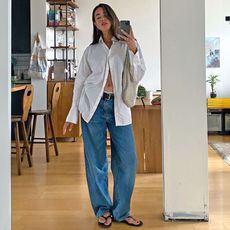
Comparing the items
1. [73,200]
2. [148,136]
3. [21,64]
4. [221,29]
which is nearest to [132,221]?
[73,200]

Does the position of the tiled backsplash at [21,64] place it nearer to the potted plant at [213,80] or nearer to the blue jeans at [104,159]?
the potted plant at [213,80]

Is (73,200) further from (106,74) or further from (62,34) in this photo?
(62,34)

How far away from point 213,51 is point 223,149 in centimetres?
246

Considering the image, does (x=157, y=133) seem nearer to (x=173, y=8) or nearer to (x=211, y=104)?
(x=173, y=8)

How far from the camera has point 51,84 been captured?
5.90 m

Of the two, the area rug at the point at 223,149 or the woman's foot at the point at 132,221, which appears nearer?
the woman's foot at the point at 132,221

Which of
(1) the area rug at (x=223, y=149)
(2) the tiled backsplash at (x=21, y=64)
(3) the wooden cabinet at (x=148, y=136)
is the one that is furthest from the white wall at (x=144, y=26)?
(3) the wooden cabinet at (x=148, y=136)

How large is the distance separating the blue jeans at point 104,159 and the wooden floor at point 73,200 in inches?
5.8

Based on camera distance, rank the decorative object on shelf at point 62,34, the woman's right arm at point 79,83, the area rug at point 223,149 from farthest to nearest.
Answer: the decorative object on shelf at point 62,34, the area rug at point 223,149, the woman's right arm at point 79,83

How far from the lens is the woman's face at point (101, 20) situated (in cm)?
234

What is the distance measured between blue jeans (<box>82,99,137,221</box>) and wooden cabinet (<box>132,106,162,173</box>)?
1450mm

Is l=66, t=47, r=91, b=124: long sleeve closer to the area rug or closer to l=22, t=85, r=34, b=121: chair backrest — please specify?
l=22, t=85, r=34, b=121: chair backrest

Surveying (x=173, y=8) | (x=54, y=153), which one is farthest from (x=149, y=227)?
(x=54, y=153)

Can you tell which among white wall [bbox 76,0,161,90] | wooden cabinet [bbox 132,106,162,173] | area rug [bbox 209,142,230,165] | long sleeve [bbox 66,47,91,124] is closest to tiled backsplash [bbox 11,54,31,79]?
white wall [bbox 76,0,161,90]
